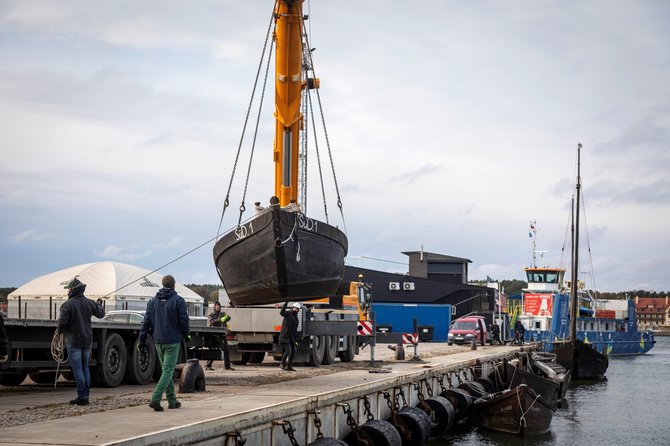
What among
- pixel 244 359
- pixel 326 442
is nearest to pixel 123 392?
pixel 326 442

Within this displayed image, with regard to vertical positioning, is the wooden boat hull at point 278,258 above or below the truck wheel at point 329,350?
above

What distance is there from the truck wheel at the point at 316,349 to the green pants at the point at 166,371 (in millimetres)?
12471

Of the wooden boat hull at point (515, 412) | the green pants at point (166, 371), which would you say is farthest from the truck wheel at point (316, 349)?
the green pants at point (166, 371)

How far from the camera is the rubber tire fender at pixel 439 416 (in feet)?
68.0

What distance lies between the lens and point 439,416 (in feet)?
68.3

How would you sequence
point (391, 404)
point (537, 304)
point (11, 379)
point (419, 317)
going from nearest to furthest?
1. point (11, 379)
2. point (391, 404)
3. point (419, 317)
4. point (537, 304)

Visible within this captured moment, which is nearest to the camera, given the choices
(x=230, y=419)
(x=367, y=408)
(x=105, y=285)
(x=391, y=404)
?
(x=230, y=419)

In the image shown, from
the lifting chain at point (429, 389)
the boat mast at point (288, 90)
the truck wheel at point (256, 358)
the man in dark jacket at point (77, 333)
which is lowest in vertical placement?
the lifting chain at point (429, 389)

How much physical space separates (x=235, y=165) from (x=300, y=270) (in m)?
3.44

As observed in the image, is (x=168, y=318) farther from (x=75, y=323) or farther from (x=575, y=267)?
(x=575, y=267)

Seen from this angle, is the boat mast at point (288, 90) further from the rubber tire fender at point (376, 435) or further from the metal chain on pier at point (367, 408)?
the rubber tire fender at point (376, 435)

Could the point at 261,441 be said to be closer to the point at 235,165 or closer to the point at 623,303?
the point at 235,165

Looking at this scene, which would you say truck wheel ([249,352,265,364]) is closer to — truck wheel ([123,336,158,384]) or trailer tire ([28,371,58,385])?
truck wheel ([123,336,158,384])

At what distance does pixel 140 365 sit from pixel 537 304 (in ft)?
162
